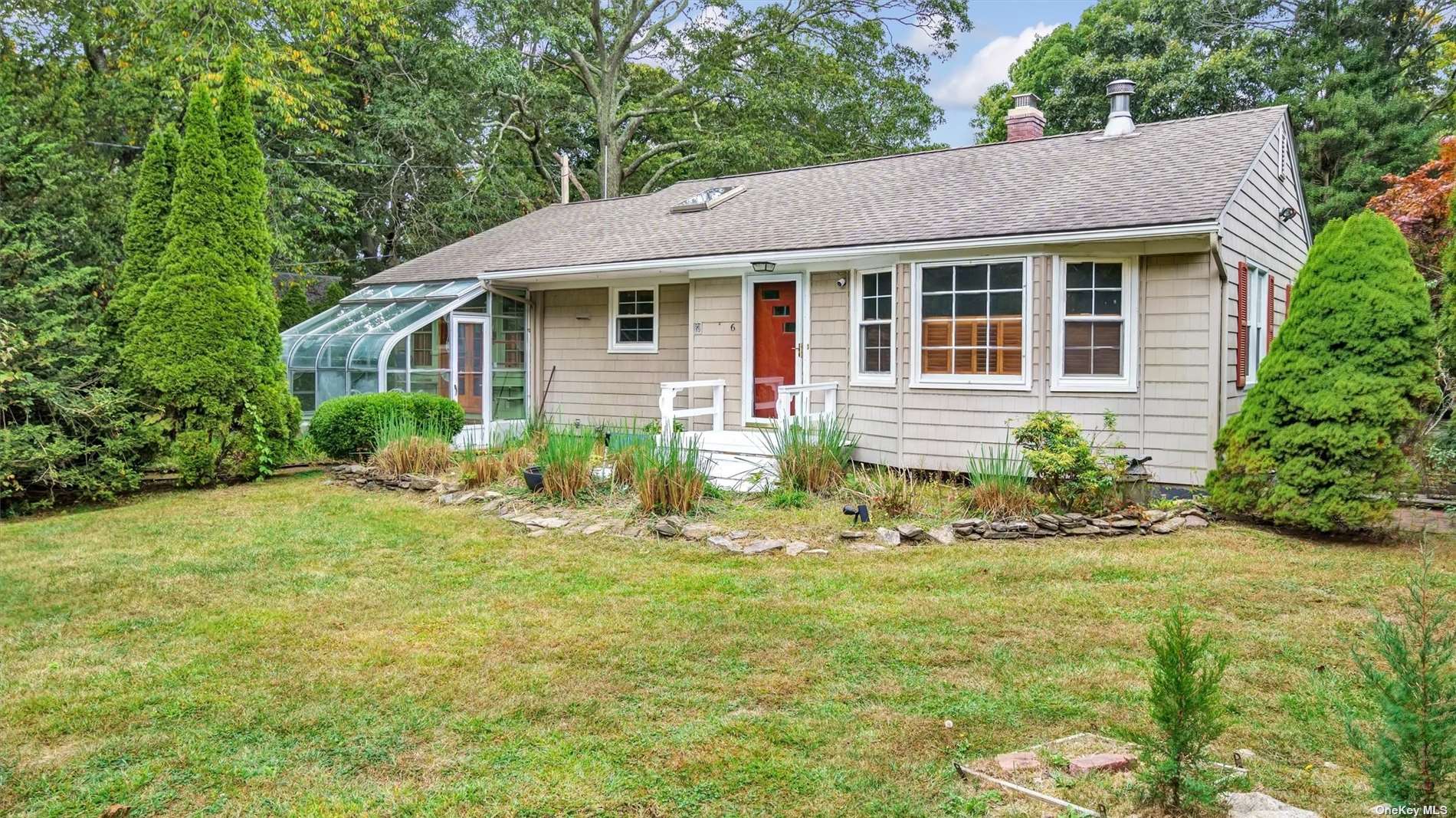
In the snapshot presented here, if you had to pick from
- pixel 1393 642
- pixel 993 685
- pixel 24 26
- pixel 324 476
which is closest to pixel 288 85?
pixel 24 26

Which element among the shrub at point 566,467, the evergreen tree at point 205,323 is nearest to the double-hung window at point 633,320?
the shrub at point 566,467

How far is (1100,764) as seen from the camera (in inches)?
122

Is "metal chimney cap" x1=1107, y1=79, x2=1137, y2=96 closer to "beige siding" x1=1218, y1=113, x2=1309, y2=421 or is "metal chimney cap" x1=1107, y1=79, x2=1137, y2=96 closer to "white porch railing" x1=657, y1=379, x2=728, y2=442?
"beige siding" x1=1218, y1=113, x2=1309, y2=421

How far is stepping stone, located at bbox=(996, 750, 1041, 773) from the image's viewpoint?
317 cm

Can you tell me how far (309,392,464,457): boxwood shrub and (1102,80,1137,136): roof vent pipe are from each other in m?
9.28


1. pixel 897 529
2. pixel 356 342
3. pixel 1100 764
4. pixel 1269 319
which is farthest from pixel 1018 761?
pixel 356 342

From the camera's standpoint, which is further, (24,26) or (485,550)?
(24,26)

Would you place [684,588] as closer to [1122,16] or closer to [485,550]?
[485,550]

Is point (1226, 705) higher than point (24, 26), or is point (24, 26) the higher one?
point (24, 26)

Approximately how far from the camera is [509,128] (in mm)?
23266

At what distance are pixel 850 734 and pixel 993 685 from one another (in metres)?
0.85

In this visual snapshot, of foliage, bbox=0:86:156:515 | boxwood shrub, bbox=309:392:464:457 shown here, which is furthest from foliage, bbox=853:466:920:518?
foliage, bbox=0:86:156:515

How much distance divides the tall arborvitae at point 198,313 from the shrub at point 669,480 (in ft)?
16.4

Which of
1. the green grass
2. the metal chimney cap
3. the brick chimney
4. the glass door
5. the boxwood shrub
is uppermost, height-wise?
the brick chimney
